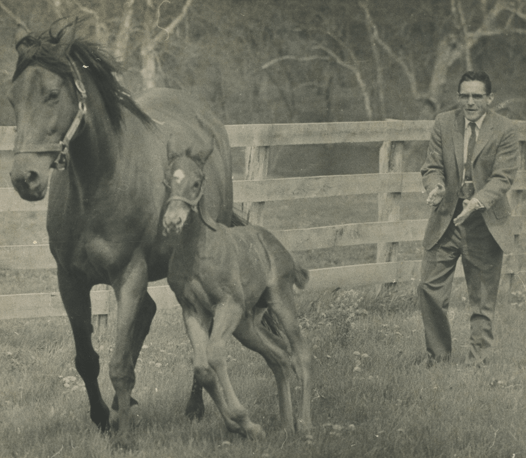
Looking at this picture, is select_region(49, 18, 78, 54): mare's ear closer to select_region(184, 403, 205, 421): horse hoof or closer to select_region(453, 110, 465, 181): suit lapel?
select_region(184, 403, 205, 421): horse hoof

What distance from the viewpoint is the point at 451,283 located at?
21.2 feet

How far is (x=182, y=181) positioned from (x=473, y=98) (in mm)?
3223

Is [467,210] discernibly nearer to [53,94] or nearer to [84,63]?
[84,63]

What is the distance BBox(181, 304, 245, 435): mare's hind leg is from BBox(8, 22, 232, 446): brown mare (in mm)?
427

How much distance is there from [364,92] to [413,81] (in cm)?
93

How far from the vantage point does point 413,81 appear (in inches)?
488

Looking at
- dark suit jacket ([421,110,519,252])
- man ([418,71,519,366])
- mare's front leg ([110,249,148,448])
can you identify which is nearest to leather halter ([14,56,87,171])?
mare's front leg ([110,249,148,448])

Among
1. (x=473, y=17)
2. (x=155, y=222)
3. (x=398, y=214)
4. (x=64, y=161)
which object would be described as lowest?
(x=398, y=214)

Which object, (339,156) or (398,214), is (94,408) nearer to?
(398,214)

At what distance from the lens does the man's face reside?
6035 millimetres

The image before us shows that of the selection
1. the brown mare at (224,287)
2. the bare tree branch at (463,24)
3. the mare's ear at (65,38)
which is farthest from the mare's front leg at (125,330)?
the bare tree branch at (463,24)

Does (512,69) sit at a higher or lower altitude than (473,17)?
lower

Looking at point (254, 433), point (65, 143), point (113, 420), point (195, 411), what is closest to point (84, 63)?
point (65, 143)

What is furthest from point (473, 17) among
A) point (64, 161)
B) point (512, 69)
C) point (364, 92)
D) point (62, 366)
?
point (64, 161)
